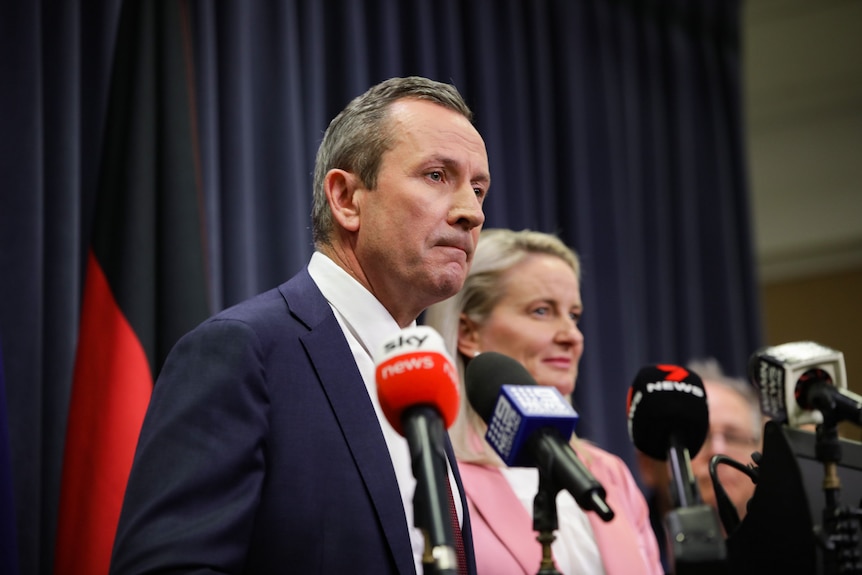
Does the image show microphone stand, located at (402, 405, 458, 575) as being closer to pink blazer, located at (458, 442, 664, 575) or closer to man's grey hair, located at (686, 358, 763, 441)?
pink blazer, located at (458, 442, 664, 575)

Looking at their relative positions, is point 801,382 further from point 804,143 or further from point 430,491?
point 804,143

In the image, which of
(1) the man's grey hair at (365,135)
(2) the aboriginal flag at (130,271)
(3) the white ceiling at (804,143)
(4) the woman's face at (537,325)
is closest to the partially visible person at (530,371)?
(4) the woman's face at (537,325)

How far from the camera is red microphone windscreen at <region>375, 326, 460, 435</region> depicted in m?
1.09

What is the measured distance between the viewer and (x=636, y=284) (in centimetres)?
448

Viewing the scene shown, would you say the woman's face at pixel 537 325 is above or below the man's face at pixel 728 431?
above

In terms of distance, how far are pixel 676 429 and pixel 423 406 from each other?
1.34ft

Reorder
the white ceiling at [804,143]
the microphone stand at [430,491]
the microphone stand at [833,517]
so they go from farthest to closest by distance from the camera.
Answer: the white ceiling at [804,143] < the microphone stand at [833,517] < the microphone stand at [430,491]

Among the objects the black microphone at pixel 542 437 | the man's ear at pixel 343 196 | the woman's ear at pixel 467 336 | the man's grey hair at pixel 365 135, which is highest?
the man's grey hair at pixel 365 135

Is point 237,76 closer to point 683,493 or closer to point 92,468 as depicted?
point 92,468

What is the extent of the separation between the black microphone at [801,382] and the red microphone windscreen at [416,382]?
0.53 meters

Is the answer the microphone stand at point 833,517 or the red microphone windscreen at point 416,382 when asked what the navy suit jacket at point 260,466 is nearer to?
the red microphone windscreen at point 416,382

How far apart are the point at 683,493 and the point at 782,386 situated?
11.8 inches

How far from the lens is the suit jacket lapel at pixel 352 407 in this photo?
56.1 inches

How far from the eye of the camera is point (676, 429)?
1.33m
